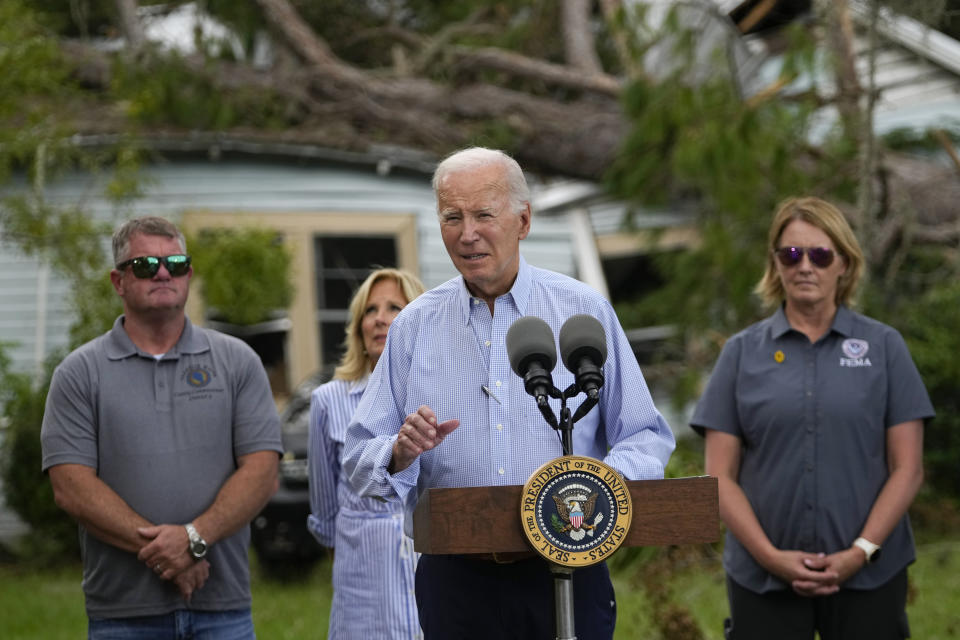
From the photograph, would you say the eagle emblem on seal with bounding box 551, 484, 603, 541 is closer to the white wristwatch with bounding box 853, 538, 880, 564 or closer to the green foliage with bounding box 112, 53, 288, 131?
the white wristwatch with bounding box 853, 538, 880, 564

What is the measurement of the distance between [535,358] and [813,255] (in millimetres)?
2025

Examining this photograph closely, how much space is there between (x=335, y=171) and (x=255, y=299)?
1861 millimetres

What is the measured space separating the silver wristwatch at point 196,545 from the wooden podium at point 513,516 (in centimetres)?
151

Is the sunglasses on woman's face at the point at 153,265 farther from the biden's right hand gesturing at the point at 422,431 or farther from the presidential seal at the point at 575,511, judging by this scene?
the presidential seal at the point at 575,511

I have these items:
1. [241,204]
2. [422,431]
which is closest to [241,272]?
[241,204]

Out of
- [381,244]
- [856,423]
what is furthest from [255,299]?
[856,423]

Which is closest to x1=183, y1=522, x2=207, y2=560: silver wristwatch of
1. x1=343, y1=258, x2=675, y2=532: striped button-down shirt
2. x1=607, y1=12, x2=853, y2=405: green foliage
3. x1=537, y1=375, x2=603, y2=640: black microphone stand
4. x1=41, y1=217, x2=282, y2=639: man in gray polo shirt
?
x1=41, y1=217, x2=282, y2=639: man in gray polo shirt

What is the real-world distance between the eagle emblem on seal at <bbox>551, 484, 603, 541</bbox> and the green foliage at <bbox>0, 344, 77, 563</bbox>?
8378mm

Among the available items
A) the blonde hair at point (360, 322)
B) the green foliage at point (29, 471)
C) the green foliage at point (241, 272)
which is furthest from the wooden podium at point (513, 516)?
the green foliage at point (241, 272)

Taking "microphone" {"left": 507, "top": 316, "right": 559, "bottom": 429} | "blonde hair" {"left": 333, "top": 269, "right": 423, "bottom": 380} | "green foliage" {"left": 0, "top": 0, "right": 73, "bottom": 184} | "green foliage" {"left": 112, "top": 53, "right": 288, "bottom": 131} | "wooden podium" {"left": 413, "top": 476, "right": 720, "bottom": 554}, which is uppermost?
"green foliage" {"left": 112, "top": 53, "right": 288, "bottom": 131}

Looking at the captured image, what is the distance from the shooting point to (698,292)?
1109 cm

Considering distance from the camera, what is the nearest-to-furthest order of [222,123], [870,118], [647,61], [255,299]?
[870,118]
[255,299]
[222,123]
[647,61]

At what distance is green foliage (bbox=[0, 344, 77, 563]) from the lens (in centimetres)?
1058

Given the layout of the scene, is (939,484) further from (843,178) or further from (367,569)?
(367,569)
